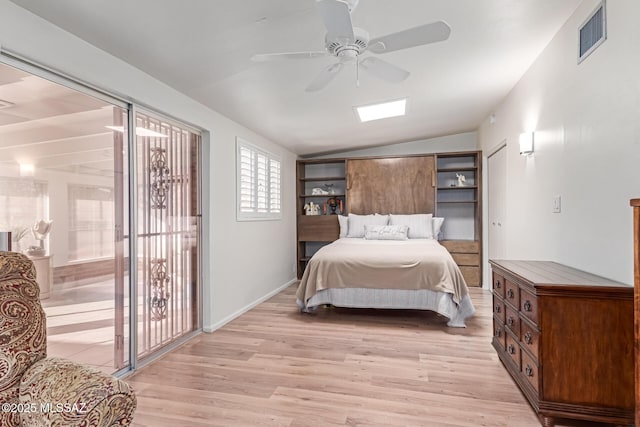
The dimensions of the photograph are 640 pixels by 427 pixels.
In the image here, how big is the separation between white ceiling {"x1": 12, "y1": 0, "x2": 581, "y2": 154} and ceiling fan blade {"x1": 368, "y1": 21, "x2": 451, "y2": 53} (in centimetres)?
28

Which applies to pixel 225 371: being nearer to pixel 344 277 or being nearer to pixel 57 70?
pixel 344 277

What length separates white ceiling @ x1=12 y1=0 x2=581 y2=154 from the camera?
6.24ft

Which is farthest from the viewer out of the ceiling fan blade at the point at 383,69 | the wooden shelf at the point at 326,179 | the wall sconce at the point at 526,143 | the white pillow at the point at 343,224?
the wooden shelf at the point at 326,179

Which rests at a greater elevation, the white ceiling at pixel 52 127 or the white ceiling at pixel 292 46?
the white ceiling at pixel 292 46

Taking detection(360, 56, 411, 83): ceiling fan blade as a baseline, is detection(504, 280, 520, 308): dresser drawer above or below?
below

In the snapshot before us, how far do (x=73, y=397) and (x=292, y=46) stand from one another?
2.27 meters

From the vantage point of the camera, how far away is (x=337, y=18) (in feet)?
5.27

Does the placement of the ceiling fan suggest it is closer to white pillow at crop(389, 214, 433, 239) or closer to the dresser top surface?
the dresser top surface

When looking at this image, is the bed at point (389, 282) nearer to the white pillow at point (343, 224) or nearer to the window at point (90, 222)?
the white pillow at point (343, 224)

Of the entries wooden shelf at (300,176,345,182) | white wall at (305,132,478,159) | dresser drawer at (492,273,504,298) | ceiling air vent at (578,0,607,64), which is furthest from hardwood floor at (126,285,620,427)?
white wall at (305,132,478,159)

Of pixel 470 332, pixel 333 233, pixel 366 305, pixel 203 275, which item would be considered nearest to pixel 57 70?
pixel 203 275

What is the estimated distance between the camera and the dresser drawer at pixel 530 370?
6.20 feet

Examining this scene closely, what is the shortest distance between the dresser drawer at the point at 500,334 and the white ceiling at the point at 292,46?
2.19 metres

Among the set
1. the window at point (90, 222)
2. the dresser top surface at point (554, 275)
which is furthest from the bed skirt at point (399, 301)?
the window at point (90, 222)
